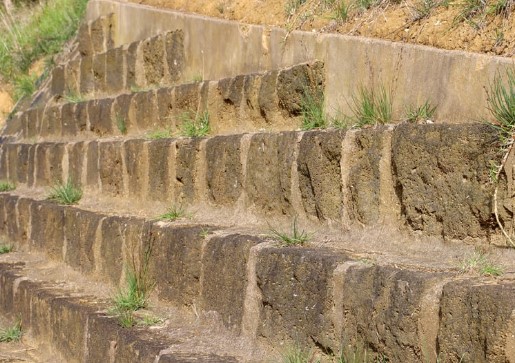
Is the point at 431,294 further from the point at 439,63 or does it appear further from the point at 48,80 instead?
the point at 48,80

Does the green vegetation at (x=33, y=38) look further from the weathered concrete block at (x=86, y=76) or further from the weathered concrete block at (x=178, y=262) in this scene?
the weathered concrete block at (x=178, y=262)

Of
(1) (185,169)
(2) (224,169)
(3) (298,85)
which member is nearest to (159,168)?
(1) (185,169)

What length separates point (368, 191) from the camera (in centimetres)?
308

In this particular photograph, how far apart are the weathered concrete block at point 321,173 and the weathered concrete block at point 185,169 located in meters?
1.01

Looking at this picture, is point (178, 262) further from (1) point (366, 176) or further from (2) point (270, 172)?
(1) point (366, 176)

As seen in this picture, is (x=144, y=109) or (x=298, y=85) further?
(x=144, y=109)

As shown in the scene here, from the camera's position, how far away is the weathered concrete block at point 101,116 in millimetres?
6051

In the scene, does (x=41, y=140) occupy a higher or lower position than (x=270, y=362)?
higher

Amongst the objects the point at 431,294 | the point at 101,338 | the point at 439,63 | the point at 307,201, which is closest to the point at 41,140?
the point at 101,338

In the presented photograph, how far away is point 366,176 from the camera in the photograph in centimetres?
309

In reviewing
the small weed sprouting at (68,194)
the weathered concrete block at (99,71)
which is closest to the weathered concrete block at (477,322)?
the small weed sprouting at (68,194)

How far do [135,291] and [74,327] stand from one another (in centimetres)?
45

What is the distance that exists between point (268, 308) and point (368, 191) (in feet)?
1.96

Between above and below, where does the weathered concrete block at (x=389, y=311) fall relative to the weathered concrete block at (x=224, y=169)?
below
